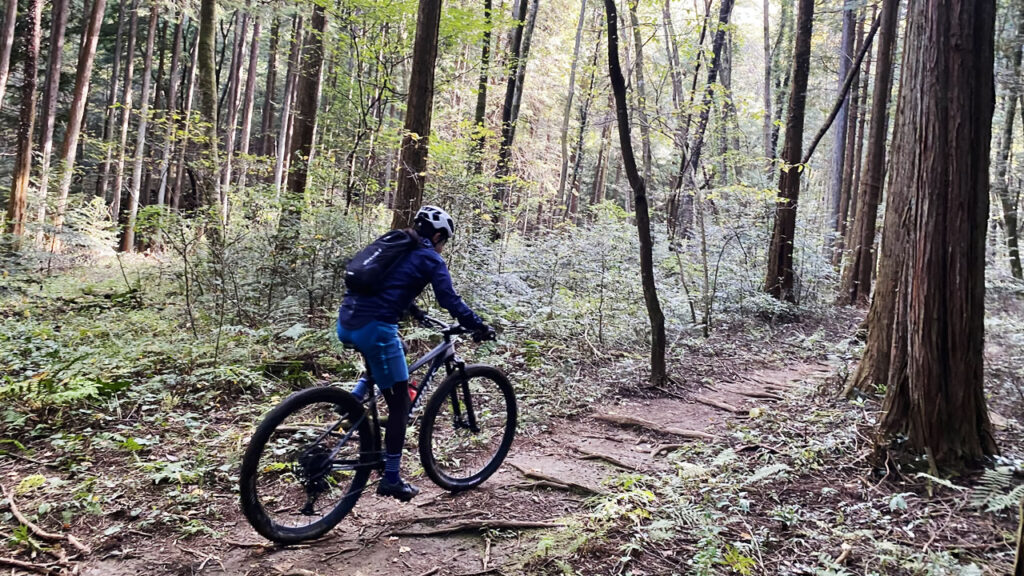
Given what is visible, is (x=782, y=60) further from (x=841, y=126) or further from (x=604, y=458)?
(x=604, y=458)

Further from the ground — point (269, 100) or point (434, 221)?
point (269, 100)

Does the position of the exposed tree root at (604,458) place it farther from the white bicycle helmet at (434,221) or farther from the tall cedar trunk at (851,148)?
the tall cedar trunk at (851,148)

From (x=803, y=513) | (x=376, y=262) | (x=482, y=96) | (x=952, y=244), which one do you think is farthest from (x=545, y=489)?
(x=482, y=96)

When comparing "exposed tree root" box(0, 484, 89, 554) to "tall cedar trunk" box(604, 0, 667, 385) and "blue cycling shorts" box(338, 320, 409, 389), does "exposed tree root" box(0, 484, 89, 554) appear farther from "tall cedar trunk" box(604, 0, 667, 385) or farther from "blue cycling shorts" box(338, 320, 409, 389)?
"tall cedar trunk" box(604, 0, 667, 385)

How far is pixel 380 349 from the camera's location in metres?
3.60

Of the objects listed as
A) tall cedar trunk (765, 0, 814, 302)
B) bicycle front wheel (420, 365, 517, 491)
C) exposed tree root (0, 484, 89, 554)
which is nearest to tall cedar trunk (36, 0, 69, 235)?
exposed tree root (0, 484, 89, 554)

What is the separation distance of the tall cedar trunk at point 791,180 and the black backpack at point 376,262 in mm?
10654

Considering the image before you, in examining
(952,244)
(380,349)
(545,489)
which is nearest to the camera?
(380,349)

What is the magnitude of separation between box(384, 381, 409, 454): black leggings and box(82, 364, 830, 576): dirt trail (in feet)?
1.77

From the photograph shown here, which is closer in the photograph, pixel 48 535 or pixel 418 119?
pixel 48 535

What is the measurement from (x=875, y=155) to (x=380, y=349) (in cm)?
1341

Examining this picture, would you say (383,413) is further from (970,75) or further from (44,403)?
(970,75)

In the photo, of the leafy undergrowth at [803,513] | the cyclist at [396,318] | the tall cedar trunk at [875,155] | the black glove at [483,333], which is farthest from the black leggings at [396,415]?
the tall cedar trunk at [875,155]

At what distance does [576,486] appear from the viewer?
4.36 meters
